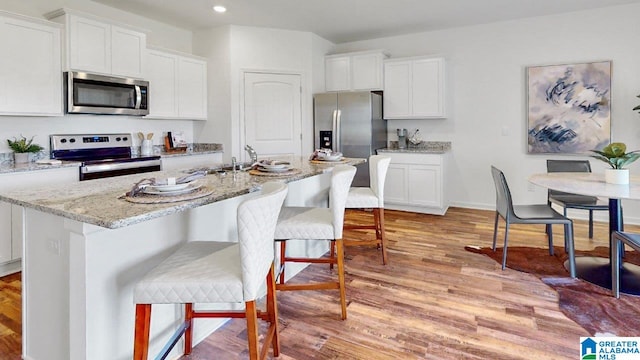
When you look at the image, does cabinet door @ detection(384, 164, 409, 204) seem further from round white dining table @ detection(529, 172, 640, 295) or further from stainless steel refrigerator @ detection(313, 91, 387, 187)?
round white dining table @ detection(529, 172, 640, 295)

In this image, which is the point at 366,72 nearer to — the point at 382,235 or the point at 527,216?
the point at 382,235

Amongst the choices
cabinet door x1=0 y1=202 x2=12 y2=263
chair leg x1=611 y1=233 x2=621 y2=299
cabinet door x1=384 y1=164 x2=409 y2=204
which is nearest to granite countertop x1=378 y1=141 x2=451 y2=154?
cabinet door x1=384 y1=164 x2=409 y2=204

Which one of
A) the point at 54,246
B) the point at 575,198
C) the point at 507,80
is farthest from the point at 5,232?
the point at 507,80

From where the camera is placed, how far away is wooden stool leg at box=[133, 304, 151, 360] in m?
1.34

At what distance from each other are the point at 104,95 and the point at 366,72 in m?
3.30

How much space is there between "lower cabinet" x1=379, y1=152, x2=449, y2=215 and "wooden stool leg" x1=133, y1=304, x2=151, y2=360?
13.5ft

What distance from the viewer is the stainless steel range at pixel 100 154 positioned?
3527 mm

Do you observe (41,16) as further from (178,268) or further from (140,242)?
(178,268)

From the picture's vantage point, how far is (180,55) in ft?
15.0

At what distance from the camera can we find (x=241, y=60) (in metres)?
4.90

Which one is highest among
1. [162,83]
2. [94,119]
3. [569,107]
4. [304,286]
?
[162,83]

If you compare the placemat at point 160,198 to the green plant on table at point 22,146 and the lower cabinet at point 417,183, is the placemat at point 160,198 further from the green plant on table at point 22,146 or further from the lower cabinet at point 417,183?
the lower cabinet at point 417,183

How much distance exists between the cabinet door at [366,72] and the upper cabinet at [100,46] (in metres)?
2.76

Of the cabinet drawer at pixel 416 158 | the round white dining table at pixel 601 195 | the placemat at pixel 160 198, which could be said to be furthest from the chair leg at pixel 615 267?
the placemat at pixel 160 198
